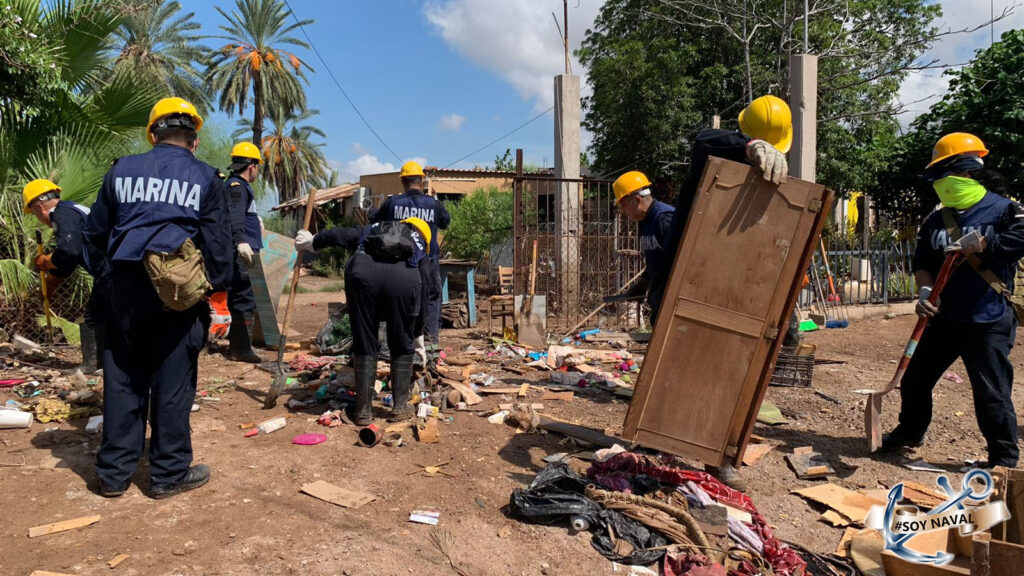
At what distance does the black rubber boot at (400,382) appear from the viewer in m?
4.82

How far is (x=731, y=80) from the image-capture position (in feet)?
62.2

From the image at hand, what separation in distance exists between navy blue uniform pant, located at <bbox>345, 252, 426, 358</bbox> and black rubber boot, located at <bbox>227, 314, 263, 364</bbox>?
8.37 ft

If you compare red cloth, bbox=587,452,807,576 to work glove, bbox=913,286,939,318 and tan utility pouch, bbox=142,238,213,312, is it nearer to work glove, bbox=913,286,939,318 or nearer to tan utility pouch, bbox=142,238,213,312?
work glove, bbox=913,286,939,318

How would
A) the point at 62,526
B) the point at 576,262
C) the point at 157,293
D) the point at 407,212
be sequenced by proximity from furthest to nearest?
1. the point at 576,262
2. the point at 407,212
3. the point at 157,293
4. the point at 62,526

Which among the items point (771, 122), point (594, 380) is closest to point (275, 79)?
point (594, 380)

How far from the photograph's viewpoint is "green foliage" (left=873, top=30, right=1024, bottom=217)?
1090 cm

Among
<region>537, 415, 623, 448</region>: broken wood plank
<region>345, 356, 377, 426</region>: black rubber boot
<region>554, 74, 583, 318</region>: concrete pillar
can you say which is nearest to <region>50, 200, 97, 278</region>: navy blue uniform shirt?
<region>345, 356, 377, 426</region>: black rubber boot

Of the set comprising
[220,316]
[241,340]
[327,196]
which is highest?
[327,196]

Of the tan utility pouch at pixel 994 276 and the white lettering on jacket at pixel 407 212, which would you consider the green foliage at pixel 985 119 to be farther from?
the white lettering on jacket at pixel 407 212

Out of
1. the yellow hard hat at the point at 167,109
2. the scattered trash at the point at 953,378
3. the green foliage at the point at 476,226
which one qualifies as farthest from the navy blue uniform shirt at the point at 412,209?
the green foliage at the point at 476,226

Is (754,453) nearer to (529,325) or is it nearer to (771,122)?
(771,122)

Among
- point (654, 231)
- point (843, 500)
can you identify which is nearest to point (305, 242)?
point (654, 231)

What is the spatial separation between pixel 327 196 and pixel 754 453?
84.5 feet

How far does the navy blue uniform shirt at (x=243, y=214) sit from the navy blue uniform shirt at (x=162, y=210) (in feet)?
8.04
